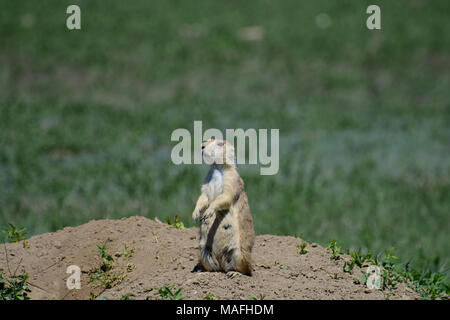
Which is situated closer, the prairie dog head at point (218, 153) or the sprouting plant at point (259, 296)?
the sprouting plant at point (259, 296)

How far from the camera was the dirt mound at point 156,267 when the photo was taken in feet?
11.2

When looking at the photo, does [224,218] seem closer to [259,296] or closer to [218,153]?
[218,153]

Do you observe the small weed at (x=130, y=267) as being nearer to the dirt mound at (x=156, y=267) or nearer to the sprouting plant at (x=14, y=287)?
the dirt mound at (x=156, y=267)

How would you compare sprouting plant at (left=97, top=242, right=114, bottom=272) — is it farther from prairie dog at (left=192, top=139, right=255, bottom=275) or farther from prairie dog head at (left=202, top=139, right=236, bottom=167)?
prairie dog head at (left=202, top=139, right=236, bottom=167)

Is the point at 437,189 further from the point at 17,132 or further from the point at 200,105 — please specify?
the point at 17,132

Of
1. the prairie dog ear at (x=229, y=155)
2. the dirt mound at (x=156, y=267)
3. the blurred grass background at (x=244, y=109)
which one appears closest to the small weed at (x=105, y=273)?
the dirt mound at (x=156, y=267)

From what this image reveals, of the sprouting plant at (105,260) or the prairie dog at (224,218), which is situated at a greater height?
the prairie dog at (224,218)

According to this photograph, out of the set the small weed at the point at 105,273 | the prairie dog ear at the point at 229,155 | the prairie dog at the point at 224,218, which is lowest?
the small weed at the point at 105,273

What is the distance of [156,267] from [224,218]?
73 cm

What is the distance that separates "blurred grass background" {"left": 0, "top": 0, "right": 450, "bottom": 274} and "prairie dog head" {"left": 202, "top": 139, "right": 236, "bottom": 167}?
2.20 meters

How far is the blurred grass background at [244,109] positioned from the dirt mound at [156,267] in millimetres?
→ 1241

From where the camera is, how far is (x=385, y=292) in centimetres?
357

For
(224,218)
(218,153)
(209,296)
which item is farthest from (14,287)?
(218,153)
